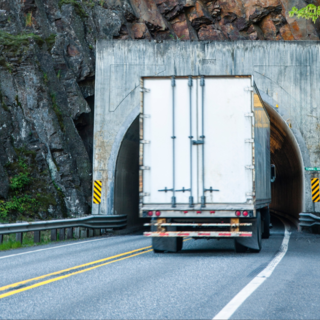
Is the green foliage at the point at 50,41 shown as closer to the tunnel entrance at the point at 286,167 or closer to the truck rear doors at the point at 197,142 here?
the tunnel entrance at the point at 286,167

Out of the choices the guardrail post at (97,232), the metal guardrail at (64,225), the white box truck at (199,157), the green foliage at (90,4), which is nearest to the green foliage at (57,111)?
the green foliage at (90,4)

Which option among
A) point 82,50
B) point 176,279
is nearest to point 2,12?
point 82,50

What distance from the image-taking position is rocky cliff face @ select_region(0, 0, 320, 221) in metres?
24.1

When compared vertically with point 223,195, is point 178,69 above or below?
above

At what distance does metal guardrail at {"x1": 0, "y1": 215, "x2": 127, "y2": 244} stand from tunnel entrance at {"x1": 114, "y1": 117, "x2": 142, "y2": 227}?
4.19 ft

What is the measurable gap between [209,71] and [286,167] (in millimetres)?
11384

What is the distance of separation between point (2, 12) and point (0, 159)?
969 centimetres

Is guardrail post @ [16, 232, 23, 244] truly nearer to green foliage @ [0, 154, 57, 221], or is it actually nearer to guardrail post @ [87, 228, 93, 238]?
guardrail post @ [87, 228, 93, 238]

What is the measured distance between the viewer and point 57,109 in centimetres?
2619

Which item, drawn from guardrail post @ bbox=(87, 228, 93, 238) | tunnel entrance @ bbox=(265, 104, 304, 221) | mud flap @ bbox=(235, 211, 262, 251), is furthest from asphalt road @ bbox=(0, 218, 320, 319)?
tunnel entrance @ bbox=(265, 104, 304, 221)

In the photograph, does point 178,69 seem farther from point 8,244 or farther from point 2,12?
point 2,12

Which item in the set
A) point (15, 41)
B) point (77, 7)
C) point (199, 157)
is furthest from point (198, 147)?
point (77, 7)

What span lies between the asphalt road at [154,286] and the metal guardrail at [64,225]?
2847 millimetres

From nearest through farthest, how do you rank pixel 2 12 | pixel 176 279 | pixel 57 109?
pixel 176 279 → pixel 57 109 → pixel 2 12
